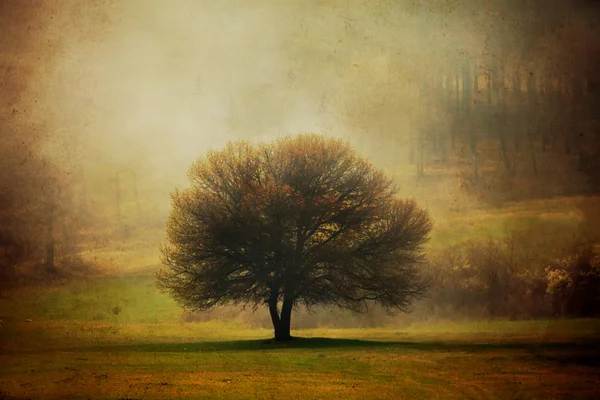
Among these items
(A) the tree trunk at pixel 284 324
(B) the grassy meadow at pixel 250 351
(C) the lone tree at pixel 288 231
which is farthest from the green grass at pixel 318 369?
(C) the lone tree at pixel 288 231

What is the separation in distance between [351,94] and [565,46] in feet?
24.6

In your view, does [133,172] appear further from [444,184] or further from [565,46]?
[565,46]

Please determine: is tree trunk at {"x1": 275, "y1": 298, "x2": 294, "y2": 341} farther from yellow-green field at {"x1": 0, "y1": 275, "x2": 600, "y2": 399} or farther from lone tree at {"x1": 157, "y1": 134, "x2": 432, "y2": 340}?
yellow-green field at {"x1": 0, "y1": 275, "x2": 600, "y2": 399}

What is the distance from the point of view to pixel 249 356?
843 inches

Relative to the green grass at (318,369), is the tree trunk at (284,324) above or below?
above

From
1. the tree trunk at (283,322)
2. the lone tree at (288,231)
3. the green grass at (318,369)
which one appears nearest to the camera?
the green grass at (318,369)

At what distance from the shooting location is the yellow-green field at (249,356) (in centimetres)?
1867

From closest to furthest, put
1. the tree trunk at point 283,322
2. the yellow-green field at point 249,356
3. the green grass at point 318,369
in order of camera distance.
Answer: the green grass at point 318,369 < the yellow-green field at point 249,356 < the tree trunk at point 283,322

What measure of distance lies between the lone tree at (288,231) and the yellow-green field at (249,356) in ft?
5.48

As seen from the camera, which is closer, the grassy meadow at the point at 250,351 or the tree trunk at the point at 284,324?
the grassy meadow at the point at 250,351

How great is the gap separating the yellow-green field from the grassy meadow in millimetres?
38

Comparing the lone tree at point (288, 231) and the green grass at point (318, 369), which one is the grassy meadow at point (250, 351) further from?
the lone tree at point (288, 231)

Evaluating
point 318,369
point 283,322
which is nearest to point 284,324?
point 283,322

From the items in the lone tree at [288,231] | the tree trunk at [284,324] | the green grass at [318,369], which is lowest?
the green grass at [318,369]
